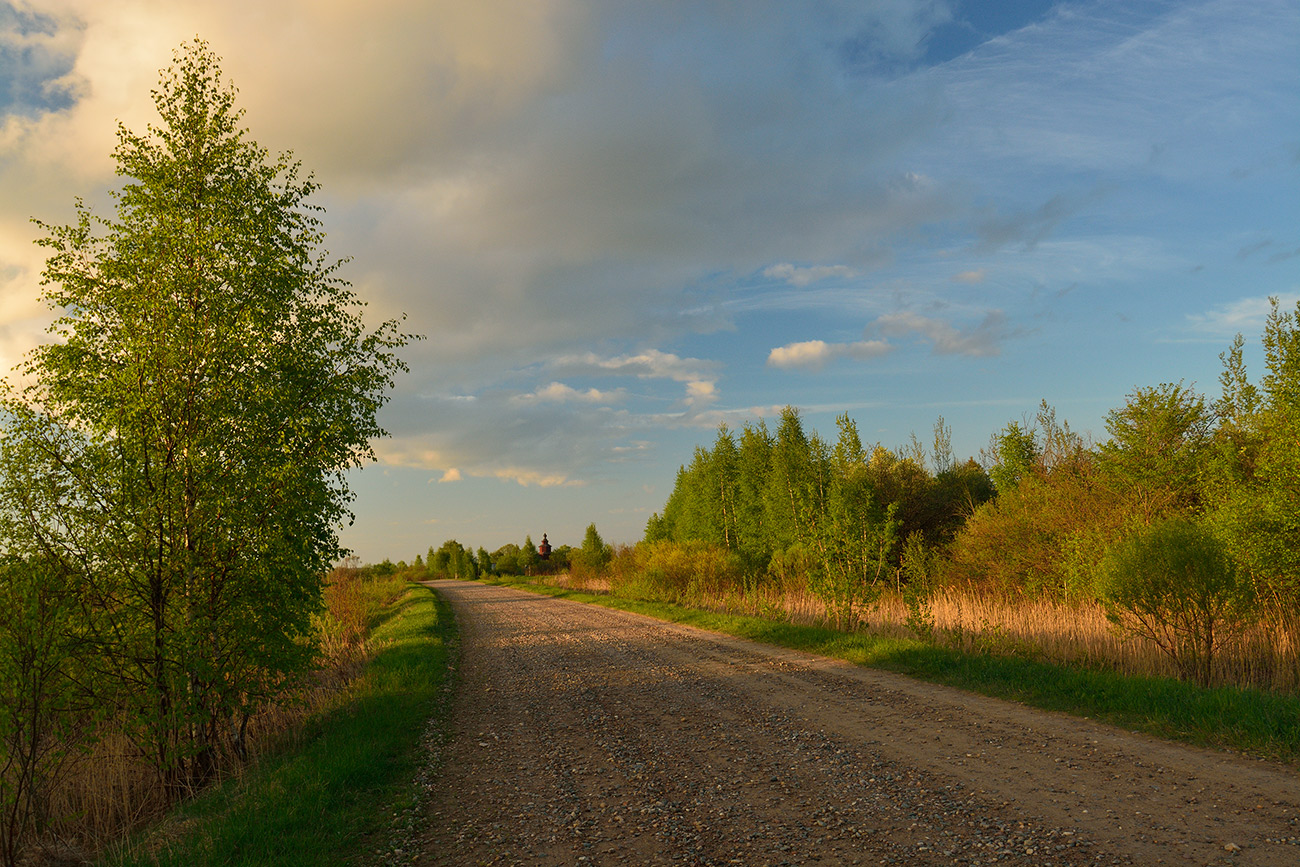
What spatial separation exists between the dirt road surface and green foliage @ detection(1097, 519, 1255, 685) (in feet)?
10.3

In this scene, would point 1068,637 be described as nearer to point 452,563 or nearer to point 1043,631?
point 1043,631

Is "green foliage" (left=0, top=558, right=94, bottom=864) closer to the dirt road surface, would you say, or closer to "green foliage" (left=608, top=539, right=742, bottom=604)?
the dirt road surface

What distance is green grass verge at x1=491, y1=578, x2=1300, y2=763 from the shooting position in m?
7.23

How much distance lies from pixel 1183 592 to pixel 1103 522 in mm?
9172

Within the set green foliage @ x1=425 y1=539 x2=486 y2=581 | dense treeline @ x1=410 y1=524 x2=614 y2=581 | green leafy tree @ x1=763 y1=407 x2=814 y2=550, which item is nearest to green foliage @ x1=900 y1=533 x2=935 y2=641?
green leafy tree @ x1=763 y1=407 x2=814 y2=550

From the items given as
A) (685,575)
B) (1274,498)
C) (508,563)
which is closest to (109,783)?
(1274,498)

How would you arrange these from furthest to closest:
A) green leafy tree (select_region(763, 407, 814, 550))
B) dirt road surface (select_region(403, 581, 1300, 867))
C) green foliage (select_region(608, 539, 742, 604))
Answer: green leafy tree (select_region(763, 407, 814, 550)) < green foliage (select_region(608, 539, 742, 604)) < dirt road surface (select_region(403, 581, 1300, 867))

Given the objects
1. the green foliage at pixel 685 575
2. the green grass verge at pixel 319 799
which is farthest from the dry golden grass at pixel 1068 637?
the green grass verge at pixel 319 799

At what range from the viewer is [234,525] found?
928cm

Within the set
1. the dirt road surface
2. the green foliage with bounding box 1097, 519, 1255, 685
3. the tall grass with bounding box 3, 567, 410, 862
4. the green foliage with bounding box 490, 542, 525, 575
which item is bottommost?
the green foliage with bounding box 490, 542, 525, 575

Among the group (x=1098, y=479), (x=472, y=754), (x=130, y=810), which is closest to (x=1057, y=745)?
(x=472, y=754)

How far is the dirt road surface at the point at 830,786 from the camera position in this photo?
5.02m

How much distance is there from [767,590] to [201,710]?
18449 mm

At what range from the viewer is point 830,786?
6328mm
